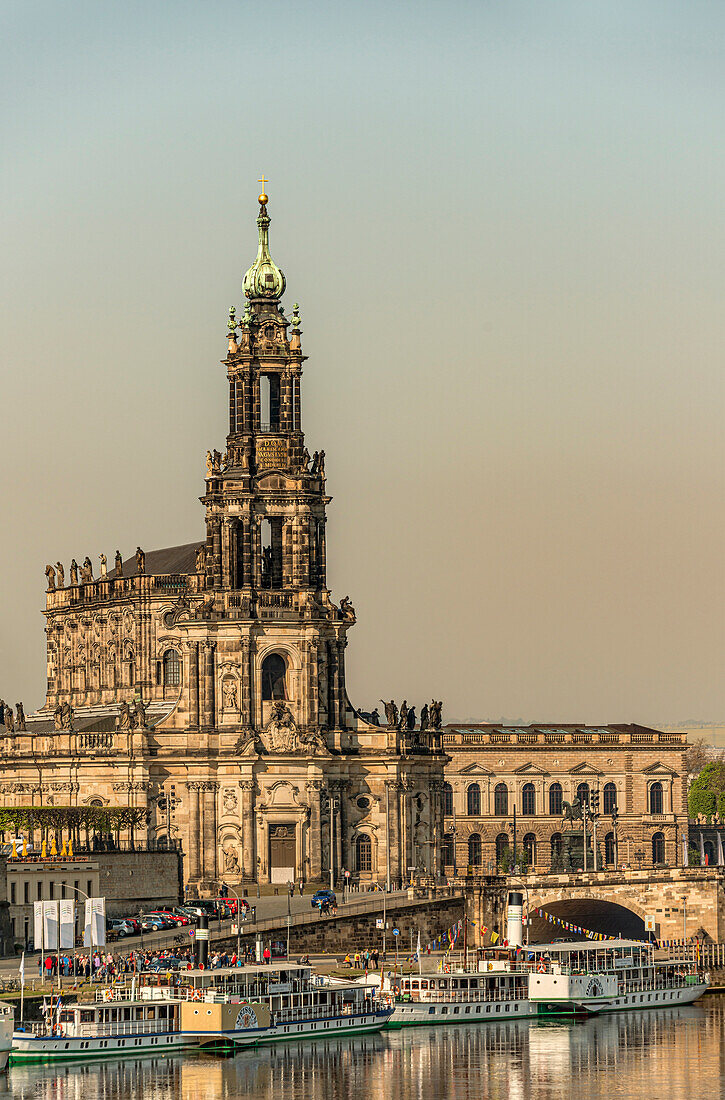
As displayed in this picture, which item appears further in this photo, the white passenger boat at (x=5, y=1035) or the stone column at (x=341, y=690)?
the stone column at (x=341, y=690)

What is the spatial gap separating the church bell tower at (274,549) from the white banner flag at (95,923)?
126ft

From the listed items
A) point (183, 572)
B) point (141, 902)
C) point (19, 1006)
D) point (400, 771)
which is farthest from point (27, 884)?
point (183, 572)

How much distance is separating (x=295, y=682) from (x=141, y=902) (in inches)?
945

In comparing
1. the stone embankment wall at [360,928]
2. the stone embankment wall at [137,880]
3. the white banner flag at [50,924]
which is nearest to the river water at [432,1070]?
the white banner flag at [50,924]

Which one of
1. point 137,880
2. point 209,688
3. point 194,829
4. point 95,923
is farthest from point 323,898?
point 95,923

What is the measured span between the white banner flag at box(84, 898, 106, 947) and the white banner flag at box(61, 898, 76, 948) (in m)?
0.71

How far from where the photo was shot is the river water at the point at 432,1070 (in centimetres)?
11019

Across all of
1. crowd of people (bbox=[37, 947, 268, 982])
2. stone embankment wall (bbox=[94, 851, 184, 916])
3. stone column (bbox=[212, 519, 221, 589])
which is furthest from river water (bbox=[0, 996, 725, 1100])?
stone column (bbox=[212, 519, 221, 589])

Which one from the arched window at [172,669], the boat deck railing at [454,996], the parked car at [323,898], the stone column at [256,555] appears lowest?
the boat deck railing at [454,996]

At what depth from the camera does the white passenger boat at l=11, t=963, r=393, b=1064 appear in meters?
116

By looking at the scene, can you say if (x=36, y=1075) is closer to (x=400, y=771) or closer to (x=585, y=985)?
(x=585, y=985)

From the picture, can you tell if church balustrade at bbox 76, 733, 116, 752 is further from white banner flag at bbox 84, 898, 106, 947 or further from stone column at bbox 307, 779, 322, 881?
white banner flag at bbox 84, 898, 106, 947

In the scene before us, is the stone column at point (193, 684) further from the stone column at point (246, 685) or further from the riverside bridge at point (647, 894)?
the riverside bridge at point (647, 894)

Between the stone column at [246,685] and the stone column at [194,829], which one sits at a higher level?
the stone column at [246,685]
